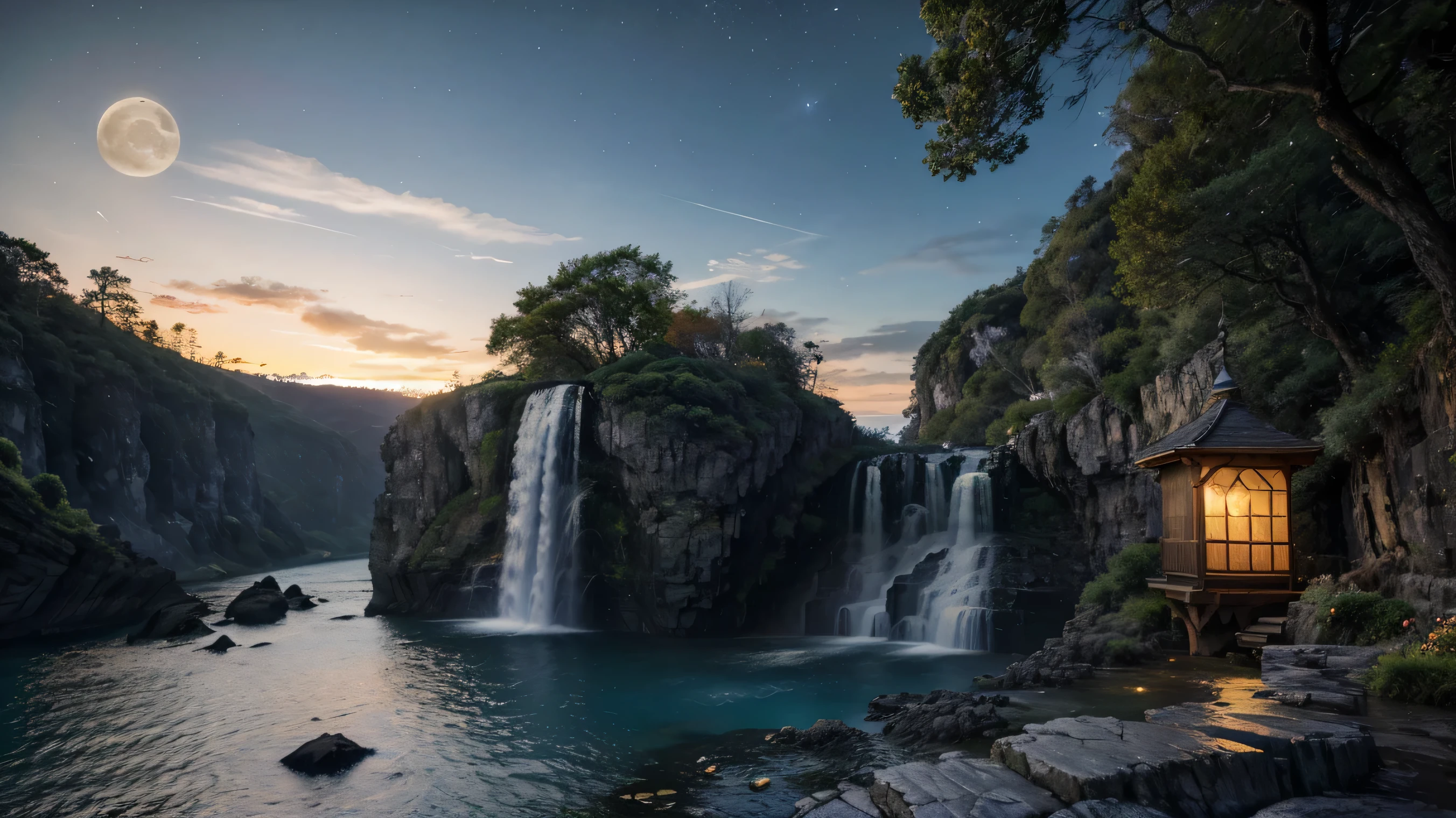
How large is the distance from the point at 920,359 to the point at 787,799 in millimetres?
57582

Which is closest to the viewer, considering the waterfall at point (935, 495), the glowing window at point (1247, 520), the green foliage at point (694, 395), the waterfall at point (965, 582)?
the glowing window at point (1247, 520)

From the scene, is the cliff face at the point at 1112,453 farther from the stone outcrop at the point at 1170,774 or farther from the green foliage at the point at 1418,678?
the stone outcrop at the point at 1170,774

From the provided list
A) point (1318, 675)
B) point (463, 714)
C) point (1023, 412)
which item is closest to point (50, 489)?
point (463, 714)

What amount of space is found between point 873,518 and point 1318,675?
73.0ft

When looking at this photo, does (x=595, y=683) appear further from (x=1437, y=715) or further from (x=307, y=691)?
(x=1437, y=715)

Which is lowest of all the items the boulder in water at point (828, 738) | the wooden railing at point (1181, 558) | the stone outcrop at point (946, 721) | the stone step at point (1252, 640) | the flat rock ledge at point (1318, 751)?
the boulder in water at point (828, 738)

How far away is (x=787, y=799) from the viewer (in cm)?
1064

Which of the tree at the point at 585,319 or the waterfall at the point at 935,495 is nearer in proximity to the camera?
the waterfall at the point at 935,495

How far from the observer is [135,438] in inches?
2376

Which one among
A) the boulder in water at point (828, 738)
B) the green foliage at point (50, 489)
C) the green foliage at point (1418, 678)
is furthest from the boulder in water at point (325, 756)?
the green foliage at point (50, 489)

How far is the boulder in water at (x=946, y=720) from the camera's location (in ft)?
37.2

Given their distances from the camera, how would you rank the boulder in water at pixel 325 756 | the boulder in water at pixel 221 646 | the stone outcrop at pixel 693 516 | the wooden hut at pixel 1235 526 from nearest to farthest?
the boulder in water at pixel 325 756, the wooden hut at pixel 1235 526, the boulder in water at pixel 221 646, the stone outcrop at pixel 693 516

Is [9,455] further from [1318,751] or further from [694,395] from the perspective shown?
[1318,751]

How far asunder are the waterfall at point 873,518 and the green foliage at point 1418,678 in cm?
2193
